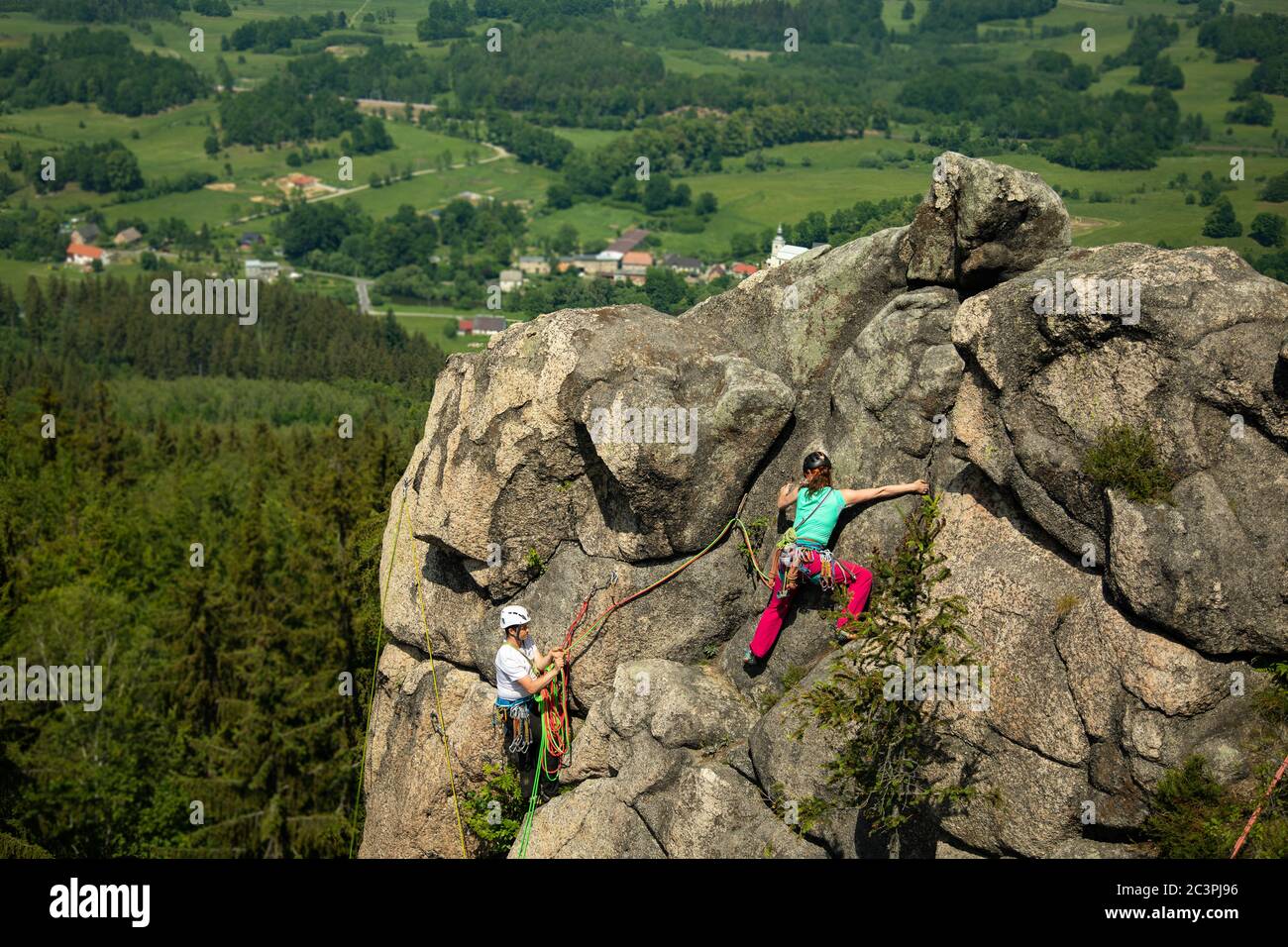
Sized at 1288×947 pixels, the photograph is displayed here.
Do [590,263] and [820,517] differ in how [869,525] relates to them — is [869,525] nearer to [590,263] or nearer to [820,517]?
[820,517]

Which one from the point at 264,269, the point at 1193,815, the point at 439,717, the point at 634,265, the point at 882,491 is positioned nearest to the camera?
the point at 1193,815

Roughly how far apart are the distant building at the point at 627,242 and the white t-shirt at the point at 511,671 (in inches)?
3507

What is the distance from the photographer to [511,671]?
65.8 ft

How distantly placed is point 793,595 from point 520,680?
14.5ft

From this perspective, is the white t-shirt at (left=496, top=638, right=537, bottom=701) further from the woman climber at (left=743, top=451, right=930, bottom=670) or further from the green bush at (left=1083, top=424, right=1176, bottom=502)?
the green bush at (left=1083, top=424, right=1176, bottom=502)

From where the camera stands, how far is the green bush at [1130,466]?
16469 mm

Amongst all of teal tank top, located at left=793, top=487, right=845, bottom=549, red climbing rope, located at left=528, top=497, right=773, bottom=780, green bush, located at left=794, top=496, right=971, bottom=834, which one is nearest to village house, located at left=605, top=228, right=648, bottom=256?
red climbing rope, located at left=528, top=497, right=773, bottom=780

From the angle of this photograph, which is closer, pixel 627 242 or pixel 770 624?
pixel 770 624

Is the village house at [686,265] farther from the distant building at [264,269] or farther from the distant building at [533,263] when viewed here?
the distant building at [264,269]

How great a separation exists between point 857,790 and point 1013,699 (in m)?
2.44

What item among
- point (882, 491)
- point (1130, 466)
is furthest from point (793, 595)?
point (1130, 466)

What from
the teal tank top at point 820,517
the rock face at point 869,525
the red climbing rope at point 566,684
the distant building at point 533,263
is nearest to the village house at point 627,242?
the distant building at point 533,263

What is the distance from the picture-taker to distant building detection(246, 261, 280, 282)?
597 feet

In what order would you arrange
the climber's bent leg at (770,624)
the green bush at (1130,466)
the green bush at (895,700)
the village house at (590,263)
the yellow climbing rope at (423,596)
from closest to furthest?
the green bush at (1130,466) < the green bush at (895,700) < the climber's bent leg at (770,624) < the yellow climbing rope at (423,596) < the village house at (590,263)
